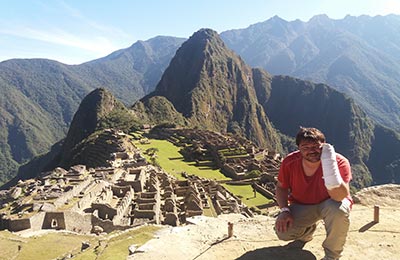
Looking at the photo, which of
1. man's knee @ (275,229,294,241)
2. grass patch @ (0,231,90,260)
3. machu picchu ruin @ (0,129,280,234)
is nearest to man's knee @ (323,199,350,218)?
man's knee @ (275,229,294,241)

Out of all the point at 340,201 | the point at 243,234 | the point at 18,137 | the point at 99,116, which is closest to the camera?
the point at 340,201

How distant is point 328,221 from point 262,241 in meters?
2.28

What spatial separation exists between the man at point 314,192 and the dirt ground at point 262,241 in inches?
26.5

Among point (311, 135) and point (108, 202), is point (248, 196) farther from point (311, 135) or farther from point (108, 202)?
point (311, 135)

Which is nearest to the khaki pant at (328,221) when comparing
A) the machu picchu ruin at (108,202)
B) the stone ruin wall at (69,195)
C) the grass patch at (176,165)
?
the machu picchu ruin at (108,202)

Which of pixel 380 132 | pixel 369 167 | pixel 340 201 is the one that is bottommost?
pixel 369 167

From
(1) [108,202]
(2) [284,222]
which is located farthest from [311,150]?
(1) [108,202]

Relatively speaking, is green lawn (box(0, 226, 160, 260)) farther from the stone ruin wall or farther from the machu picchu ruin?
Answer: the stone ruin wall

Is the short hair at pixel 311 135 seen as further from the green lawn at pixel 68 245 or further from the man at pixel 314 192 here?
the green lawn at pixel 68 245

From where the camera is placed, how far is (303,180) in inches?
244

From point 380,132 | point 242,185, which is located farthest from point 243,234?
point 380,132

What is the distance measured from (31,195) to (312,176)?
25.6 metres

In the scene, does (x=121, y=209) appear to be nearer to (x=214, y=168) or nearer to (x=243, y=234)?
(x=243, y=234)

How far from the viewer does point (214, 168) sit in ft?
198
